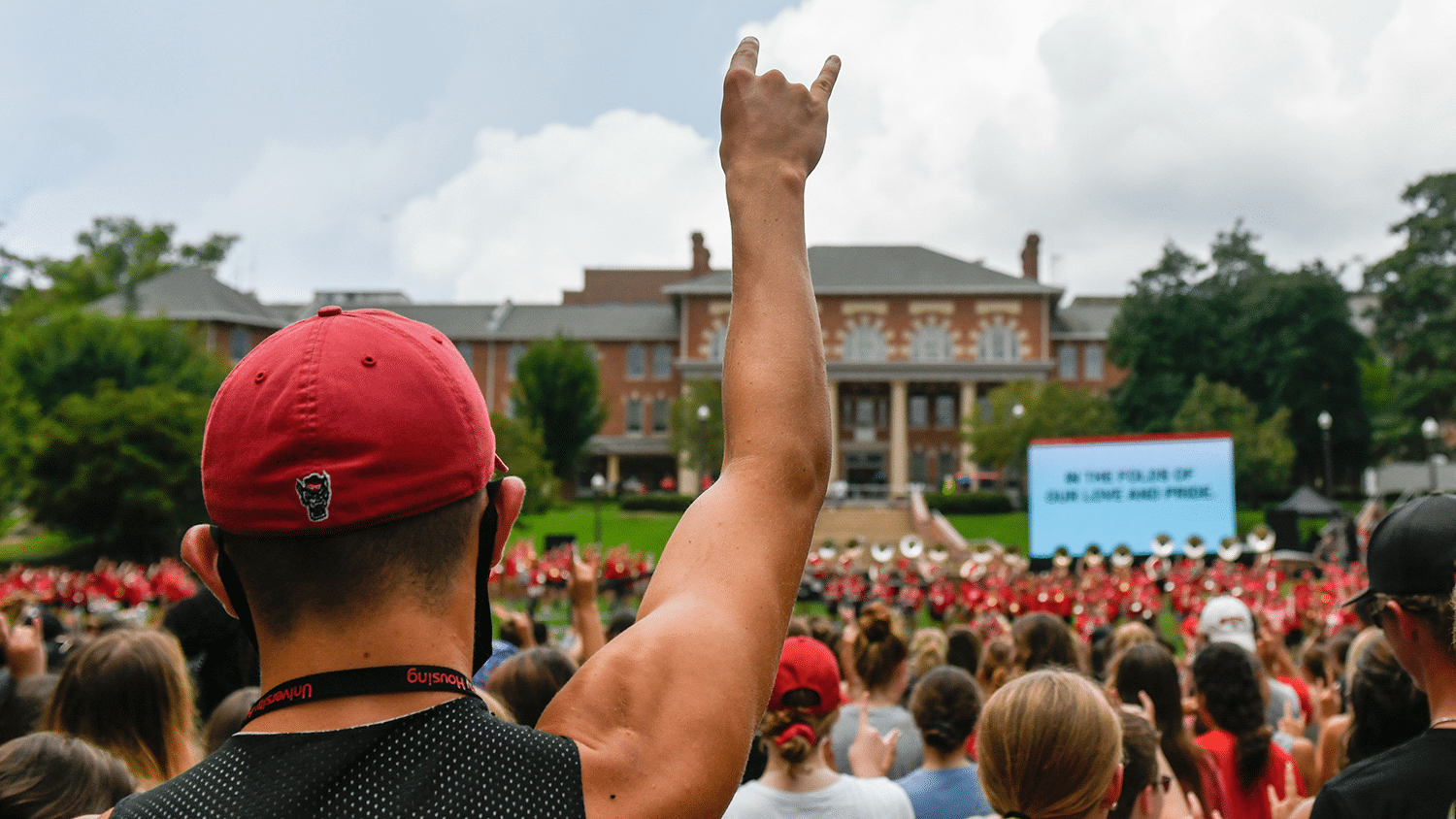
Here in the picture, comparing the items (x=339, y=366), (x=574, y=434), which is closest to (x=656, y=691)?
(x=339, y=366)

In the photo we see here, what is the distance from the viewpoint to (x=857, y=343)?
59.4 meters

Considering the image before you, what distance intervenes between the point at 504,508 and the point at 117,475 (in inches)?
1540

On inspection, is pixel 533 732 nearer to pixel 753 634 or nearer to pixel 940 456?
pixel 753 634

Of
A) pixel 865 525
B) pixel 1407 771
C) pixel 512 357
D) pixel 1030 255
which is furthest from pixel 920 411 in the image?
pixel 1407 771

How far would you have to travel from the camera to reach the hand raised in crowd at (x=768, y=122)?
136 cm

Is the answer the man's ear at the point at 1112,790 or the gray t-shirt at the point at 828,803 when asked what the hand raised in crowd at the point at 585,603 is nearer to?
the gray t-shirt at the point at 828,803

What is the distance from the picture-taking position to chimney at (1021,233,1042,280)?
66.2m

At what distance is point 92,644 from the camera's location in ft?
11.2

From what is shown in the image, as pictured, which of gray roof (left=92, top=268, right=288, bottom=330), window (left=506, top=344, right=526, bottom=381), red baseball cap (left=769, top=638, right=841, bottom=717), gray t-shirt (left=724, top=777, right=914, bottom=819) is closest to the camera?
gray t-shirt (left=724, top=777, right=914, bottom=819)

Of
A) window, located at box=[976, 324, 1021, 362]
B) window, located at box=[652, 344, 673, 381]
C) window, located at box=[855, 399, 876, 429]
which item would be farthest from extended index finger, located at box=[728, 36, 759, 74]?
window, located at box=[652, 344, 673, 381]

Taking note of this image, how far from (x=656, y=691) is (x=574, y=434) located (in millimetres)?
52661

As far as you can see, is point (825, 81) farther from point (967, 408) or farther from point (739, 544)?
point (967, 408)

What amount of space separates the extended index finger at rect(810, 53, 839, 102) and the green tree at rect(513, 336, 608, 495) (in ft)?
167

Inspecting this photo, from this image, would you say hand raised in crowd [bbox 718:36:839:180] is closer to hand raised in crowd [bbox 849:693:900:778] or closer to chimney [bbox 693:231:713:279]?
hand raised in crowd [bbox 849:693:900:778]
